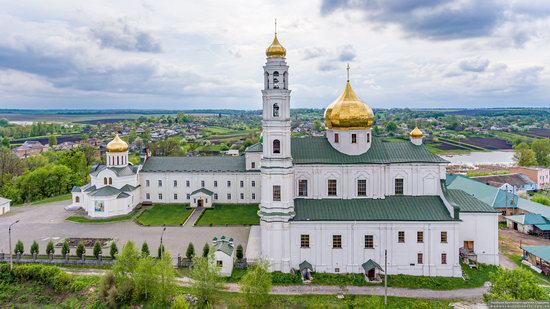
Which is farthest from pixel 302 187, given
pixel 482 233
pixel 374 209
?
pixel 482 233

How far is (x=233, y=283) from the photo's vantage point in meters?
24.7

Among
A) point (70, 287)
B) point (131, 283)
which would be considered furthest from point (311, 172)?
point (70, 287)

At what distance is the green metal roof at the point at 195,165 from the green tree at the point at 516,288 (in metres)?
30.0

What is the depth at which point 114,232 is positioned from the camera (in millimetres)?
35188

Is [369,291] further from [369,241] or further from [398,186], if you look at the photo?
→ [398,186]

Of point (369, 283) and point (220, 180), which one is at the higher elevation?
point (220, 180)

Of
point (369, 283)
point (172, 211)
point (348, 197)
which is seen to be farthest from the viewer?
point (172, 211)

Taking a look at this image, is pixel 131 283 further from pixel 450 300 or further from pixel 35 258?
pixel 450 300

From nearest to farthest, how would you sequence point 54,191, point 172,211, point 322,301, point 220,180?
point 322,301 → point 172,211 → point 220,180 → point 54,191

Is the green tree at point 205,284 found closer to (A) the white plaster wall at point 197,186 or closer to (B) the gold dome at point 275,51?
(B) the gold dome at point 275,51

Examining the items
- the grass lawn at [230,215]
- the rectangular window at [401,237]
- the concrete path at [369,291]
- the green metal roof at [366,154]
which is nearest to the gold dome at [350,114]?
Answer: the green metal roof at [366,154]

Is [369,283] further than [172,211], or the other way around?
[172,211]

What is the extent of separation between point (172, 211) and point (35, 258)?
14666 mm

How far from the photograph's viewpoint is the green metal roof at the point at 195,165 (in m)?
45.1
